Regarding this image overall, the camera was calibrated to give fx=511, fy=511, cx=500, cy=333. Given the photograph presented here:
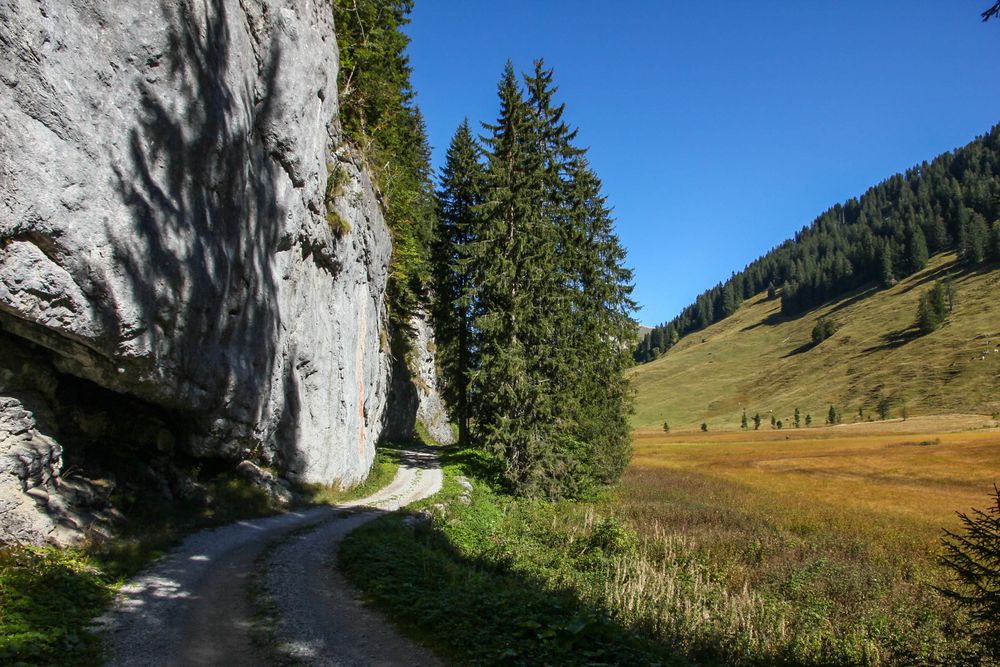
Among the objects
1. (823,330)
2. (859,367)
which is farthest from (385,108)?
(823,330)

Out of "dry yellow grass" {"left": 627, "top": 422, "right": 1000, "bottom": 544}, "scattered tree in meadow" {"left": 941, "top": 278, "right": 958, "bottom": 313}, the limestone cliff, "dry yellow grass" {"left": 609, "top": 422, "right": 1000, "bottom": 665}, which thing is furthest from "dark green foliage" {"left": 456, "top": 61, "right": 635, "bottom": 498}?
"scattered tree in meadow" {"left": 941, "top": 278, "right": 958, "bottom": 313}

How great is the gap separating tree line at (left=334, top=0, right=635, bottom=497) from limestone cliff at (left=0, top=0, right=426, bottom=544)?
6907 mm

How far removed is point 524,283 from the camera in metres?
27.1

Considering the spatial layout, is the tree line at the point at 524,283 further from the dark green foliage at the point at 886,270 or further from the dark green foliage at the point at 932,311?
the dark green foliage at the point at 886,270

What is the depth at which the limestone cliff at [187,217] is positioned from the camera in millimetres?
9383

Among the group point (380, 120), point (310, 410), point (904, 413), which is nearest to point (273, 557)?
point (310, 410)

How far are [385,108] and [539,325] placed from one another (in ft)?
54.3

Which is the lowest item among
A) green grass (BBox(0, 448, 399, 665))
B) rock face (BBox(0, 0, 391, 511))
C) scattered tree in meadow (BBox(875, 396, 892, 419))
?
green grass (BBox(0, 448, 399, 665))

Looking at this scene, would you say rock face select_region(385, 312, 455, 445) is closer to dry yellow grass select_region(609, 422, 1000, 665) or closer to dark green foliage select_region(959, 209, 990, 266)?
dry yellow grass select_region(609, 422, 1000, 665)

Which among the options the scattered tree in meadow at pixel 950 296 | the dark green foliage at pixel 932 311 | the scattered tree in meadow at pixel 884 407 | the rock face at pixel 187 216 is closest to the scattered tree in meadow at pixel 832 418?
the scattered tree in meadow at pixel 884 407

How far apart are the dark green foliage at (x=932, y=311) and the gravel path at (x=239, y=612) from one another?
16380 centimetres

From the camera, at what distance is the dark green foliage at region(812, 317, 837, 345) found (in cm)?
16225

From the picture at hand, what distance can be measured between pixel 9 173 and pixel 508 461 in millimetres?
20987

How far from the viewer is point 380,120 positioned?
1253 inches
